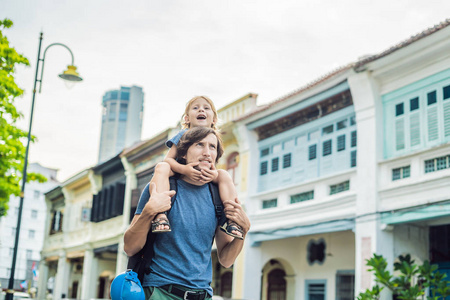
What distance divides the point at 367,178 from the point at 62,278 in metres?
21.0

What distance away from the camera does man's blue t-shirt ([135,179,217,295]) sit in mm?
2924

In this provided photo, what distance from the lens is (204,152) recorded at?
315 centimetres

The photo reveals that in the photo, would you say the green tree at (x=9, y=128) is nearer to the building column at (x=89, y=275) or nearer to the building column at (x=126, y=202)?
the building column at (x=126, y=202)

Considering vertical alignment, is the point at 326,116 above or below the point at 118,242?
above

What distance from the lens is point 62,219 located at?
1241 inches

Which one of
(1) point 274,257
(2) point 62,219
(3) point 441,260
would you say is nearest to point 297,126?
(1) point 274,257

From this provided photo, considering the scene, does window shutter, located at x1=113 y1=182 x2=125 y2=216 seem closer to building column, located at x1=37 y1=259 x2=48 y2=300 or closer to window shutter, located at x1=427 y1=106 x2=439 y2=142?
building column, located at x1=37 y1=259 x2=48 y2=300

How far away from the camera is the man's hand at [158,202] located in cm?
285

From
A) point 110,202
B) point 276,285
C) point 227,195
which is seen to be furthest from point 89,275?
point 227,195

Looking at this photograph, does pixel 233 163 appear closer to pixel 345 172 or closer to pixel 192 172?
pixel 345 172

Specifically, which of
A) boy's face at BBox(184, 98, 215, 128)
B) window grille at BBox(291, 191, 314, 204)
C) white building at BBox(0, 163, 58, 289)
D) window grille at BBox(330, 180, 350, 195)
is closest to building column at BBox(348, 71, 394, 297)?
window grille at BBox(330, 180, 350, 195)

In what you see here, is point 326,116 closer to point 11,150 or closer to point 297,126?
point 297,126

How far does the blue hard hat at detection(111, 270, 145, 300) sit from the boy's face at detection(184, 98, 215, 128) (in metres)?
1.04

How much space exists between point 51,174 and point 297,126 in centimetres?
4835
